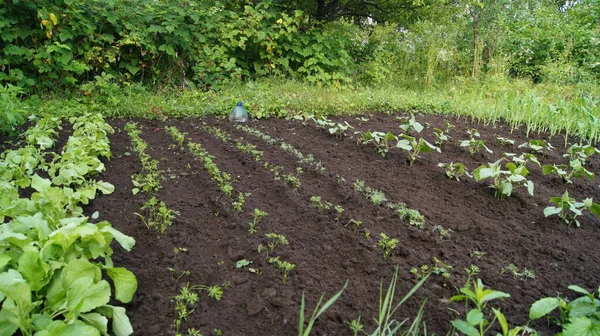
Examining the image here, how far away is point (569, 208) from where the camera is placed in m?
2.67

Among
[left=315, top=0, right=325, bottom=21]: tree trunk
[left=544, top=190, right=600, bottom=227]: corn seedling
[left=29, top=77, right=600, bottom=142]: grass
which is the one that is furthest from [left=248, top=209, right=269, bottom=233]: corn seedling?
[left=315, top=0, right=325, bottom=21]: tree trunk

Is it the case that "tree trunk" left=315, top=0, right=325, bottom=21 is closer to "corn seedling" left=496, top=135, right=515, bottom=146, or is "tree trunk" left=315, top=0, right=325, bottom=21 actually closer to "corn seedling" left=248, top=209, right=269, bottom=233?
"corn seedling" left=496, top=135, right=515, bottom=146

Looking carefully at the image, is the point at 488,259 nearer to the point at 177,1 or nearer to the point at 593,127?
the point at 593,127

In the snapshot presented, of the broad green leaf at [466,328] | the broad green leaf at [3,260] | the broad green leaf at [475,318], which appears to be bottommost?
the broad green leaf at [466,328]

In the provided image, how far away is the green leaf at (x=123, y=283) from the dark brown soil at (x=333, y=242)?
0.12m

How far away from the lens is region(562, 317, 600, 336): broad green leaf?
1.52 metres

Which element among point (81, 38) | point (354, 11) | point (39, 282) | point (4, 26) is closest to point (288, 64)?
point (354, 11)

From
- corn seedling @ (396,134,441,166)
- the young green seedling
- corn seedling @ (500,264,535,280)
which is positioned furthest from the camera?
the young green seedling

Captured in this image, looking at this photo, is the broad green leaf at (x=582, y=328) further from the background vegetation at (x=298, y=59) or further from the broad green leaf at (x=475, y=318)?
the background vegetation at (x=298, y=59)

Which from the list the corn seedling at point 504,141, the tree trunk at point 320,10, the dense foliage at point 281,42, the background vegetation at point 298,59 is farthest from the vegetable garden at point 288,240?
the tree trunk at point 320,10

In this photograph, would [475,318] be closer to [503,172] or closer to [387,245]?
[387,245]

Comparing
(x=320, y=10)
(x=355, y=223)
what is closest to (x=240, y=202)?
(x=355, y=223)

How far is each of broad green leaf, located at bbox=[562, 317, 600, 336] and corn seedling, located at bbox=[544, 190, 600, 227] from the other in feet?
3.77

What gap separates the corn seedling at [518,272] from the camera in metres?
2.16
